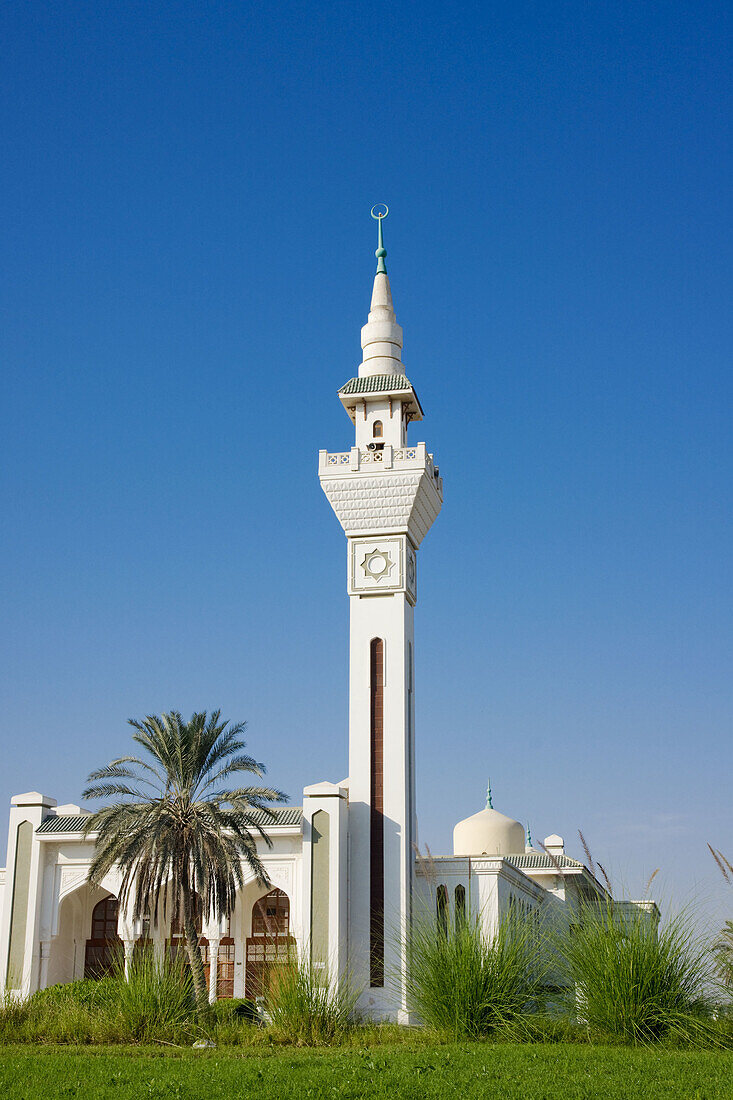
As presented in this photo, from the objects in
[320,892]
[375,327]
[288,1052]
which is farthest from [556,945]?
[375,327]

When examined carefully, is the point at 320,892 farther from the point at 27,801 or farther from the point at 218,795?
the point at 27,801

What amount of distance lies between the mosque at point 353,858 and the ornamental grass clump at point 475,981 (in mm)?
12693

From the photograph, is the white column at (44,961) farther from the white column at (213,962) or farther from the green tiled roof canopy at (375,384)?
the green tiled roof canopy at (375,384)

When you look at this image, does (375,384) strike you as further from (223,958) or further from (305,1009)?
(305,1009)

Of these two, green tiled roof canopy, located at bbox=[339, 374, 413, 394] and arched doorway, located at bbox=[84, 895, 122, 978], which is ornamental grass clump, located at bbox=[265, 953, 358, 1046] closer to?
arched doorway, located at bbox=[84, 895, 122, 978]

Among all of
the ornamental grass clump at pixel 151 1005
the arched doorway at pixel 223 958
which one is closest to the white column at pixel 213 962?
the arched doorway at pixel 223 958

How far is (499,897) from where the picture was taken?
32.6 meters

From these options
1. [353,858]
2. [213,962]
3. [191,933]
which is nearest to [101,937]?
[213,962]

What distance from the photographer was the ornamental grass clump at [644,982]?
53.1 feet

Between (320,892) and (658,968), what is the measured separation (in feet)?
55.6

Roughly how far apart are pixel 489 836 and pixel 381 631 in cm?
1055

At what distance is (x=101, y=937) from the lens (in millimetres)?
35125

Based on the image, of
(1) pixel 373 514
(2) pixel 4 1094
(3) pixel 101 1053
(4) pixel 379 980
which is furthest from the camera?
(1) pixel 373 514

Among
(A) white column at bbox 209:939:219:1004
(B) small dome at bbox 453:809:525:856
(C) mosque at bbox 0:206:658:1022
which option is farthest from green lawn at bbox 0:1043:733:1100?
(B) small dome at bbox 453:809:525:856
